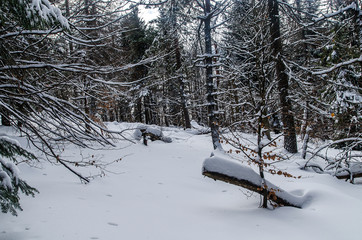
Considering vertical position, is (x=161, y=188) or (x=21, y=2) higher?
(x=21, y=2)

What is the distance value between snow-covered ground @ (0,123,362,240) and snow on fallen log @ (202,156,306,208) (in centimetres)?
17

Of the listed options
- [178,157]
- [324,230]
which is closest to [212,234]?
[324,230]

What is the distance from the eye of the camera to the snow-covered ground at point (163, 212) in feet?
8.91

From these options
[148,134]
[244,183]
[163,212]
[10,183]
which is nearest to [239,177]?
[244,183]

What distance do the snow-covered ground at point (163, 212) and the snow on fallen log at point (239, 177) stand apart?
17 cm

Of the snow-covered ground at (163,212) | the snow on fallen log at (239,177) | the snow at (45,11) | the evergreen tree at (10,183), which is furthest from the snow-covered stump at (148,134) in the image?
the snow at (45,11)

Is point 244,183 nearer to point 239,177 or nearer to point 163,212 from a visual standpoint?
point 239,177

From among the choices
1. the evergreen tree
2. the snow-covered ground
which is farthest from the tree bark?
the evergreen tree

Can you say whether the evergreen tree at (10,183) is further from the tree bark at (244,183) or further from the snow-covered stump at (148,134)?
the snow-covered stump at (148,134)

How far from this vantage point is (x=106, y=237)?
260 centimetres

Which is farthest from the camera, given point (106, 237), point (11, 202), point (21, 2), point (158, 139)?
point (158, 139)

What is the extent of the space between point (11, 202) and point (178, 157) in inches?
263

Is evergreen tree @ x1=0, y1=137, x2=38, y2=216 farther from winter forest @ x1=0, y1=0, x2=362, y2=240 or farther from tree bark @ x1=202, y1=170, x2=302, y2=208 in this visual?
tree bark @ x1=202, y1=170, x2=302, y2=208

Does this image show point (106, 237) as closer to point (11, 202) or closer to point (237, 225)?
point (11, 202)
